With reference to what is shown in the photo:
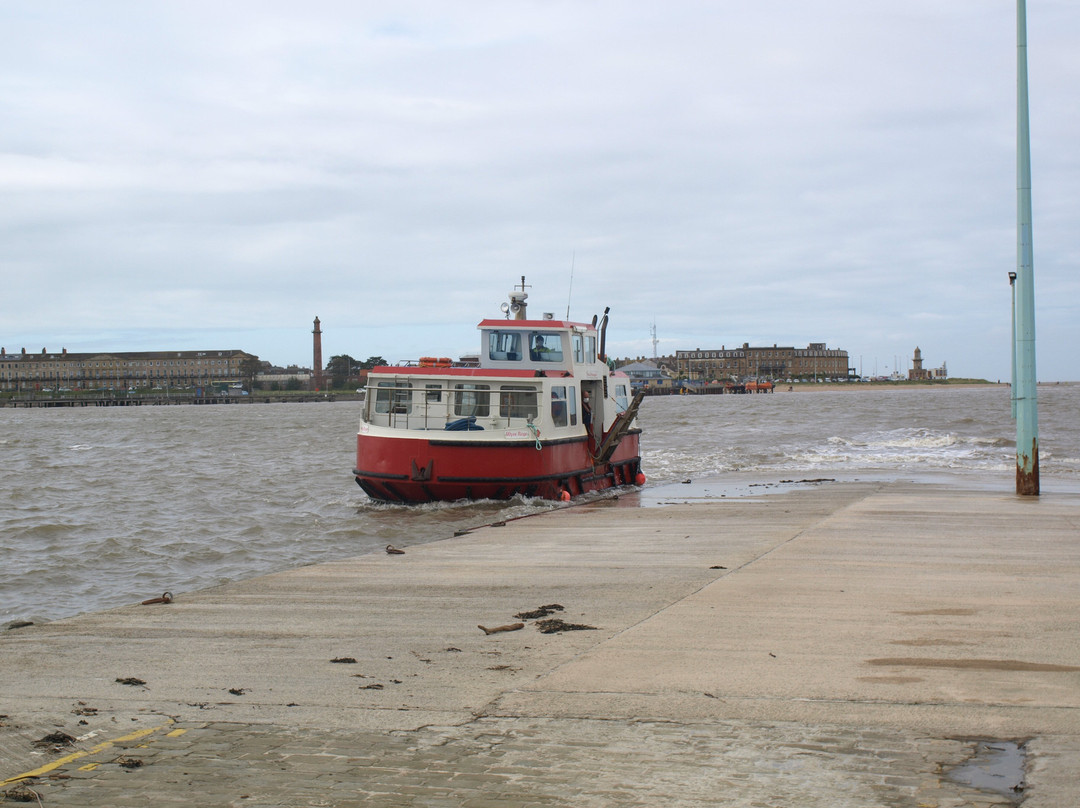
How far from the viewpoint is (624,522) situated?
1653 cm

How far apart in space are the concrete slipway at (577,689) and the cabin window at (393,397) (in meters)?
11.5

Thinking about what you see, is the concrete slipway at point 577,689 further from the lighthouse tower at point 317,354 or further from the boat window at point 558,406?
the lighthouse tower at point 317,354

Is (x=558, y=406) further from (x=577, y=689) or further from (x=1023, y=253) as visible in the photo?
(x=577, y=689)

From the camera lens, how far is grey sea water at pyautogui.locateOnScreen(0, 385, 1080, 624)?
15617mm

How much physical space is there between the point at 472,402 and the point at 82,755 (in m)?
17.5

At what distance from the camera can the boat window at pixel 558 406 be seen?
2308 centimetres

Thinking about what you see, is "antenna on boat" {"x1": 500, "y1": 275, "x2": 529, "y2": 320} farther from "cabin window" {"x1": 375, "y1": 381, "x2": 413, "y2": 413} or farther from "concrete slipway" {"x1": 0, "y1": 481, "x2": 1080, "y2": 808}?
"concrete slipway" {"x1": 0, "y1": 481, "x2": 1080, "y2": 808}

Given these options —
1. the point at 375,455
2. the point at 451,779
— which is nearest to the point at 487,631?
the point at 451,779

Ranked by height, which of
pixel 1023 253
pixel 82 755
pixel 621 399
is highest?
pixel 1023 253

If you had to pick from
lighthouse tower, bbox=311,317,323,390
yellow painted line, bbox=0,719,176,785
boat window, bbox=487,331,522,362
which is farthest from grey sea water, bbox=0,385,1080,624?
lighthouse tower, bbox=311,317,323,390

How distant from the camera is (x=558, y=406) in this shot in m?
23.4

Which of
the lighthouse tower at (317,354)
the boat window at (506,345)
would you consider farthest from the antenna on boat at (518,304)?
the lighthouse tower at (317,354)

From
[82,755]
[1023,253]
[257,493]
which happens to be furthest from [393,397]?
[82,755]

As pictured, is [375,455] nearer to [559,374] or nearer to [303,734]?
[559,374]
